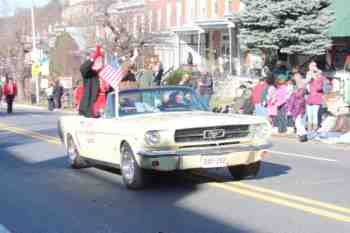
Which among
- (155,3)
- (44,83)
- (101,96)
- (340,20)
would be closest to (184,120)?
(101,96)

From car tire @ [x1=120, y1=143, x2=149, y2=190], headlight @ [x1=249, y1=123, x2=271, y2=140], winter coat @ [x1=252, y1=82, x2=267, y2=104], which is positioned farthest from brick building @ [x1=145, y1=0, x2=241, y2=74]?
car tire @ [x1=120, y1=143, x2=149, y2=190]

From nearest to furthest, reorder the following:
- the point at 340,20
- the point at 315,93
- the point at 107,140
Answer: the point at 107,140 < the point at 315,93 < the point at 340,20

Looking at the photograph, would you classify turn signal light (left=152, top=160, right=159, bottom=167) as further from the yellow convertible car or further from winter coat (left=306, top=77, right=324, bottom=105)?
Result: winter coat (left=306, top=77, right=324, bottom=105)

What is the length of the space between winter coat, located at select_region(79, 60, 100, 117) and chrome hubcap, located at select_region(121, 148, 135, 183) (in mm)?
2570

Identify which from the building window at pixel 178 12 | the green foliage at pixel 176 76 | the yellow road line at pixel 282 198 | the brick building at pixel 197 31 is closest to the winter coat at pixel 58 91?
the green foliage at pixel 176 76

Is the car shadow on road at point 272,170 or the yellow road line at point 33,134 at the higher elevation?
the car shadow on road at point 272,170

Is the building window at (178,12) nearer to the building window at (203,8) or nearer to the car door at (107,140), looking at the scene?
the building window at (203,8)

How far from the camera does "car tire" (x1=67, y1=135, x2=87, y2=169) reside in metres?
13.4

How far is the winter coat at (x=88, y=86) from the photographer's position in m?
13.4

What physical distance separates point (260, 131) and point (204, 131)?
0.93 metres

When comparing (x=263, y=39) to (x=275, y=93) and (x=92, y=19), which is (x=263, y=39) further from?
(x=92, y=19)

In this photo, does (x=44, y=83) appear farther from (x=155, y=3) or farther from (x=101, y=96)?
(x=101, y=96)

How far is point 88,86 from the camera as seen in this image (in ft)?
44.9

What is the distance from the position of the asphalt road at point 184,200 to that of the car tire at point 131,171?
0.15m
